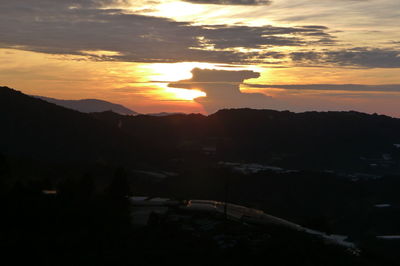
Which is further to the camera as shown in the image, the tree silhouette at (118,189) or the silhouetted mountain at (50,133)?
the silhouetted mountain at (50,133)

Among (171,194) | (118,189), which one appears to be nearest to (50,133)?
(171,194)

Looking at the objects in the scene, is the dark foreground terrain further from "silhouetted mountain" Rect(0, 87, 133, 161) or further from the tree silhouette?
"silhouetted mountain" Rect(0, 87, 133, 161)

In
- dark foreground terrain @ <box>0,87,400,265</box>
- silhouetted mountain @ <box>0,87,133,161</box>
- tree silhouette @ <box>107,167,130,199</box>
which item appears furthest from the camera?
silhouetted mountain @ <box>0,87,133,161</box>

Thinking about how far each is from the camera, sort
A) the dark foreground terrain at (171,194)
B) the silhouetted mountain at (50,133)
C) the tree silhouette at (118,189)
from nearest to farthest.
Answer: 1. the dark foreground terrain at (171,194)
2. the tree silhouette at (118,189)
3. the silhouetted mountain at (50,133)

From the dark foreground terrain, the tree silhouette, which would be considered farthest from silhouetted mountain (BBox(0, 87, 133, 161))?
the tree silhouette

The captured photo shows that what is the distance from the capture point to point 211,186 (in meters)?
108

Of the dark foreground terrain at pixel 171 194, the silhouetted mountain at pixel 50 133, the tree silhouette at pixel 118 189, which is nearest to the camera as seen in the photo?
the dark foreground terrain at pixel 171 194

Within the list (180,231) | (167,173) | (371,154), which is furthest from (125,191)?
(371,154)

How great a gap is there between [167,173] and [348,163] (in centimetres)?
9056

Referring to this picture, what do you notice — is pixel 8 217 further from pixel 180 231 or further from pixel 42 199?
pixel 180 231

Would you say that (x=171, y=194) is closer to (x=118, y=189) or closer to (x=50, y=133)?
(x=118, y=189)

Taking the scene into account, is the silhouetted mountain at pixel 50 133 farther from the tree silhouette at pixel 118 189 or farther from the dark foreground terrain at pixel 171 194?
the tree silhouette at pixel 118 189

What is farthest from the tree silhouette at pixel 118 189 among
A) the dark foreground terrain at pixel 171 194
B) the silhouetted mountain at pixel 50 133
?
the silhouetted mountain at pixel 50 133

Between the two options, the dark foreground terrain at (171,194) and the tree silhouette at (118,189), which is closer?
the dark foreground terrain at (171,194)
